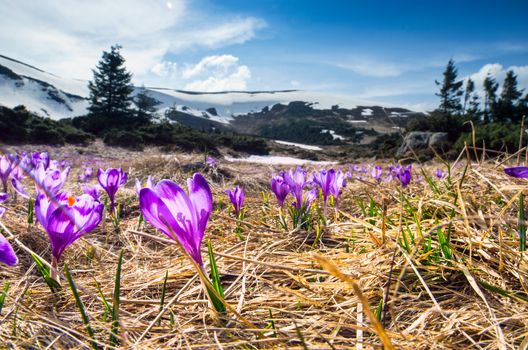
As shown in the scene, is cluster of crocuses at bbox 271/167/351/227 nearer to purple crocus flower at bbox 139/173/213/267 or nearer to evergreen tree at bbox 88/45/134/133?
purple crocus flower at bbox 139/173/213/267

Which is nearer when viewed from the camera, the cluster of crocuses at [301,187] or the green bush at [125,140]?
the cluster of crocuses at [301,187]

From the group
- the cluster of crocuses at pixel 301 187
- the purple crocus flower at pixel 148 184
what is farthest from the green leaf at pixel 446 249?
the purple crocus flower at pixel 148 184

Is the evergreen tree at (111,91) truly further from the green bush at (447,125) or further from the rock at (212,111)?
the rock at (212,111)

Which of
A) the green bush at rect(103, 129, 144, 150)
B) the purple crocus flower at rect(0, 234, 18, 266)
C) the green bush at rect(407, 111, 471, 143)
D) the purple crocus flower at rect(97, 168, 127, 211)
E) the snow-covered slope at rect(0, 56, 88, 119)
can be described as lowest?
the green bush at rect(103, 129, 144, 150)

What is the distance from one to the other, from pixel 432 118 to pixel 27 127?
2632 cm

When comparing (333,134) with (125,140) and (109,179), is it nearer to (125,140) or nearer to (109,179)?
(125,140)

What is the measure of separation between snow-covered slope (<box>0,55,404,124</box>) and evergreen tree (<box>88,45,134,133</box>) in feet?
49.3

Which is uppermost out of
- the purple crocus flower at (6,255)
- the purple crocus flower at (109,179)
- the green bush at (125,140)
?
the purple crocus flower at (6,255)

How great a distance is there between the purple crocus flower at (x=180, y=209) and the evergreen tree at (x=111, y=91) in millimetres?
30003

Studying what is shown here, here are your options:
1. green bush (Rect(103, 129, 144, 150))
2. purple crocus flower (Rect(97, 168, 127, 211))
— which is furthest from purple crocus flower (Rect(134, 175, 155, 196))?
green bush (Rect(103, 129, 144, 150))

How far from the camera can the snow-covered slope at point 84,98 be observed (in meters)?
45.8

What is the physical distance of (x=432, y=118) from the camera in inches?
969

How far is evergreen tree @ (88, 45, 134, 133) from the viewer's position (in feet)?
100

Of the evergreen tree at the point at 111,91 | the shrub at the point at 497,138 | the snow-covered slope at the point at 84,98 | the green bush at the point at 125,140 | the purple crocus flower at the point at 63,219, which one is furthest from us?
the snow-covered slope at the point at 84,98
